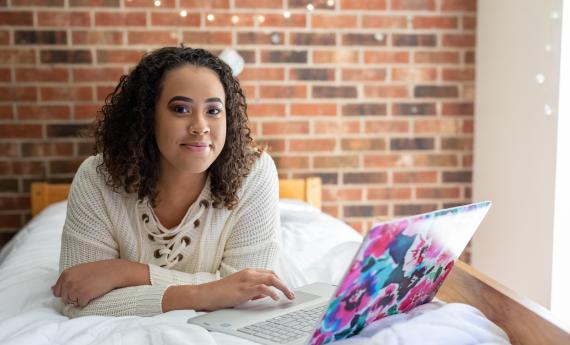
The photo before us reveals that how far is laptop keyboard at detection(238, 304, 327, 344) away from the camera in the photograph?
1.05m

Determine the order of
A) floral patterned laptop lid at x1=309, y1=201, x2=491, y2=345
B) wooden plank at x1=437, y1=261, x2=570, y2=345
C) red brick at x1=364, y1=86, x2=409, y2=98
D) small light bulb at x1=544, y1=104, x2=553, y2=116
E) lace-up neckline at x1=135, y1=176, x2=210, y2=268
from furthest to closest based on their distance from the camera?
red brick at x1=364, y1=86, x2=409, y2=98 → small light bulb at x1=544, y1=104, x2=553, y2=116 → lace-up neckline at x1=135, y1=176, x2=210, y2=268 → wooden plank at x1=437, y1=261, x2=570, y2=345 → floral patterned laptop lid at x1=309, y1=201, x2=491, y2=345

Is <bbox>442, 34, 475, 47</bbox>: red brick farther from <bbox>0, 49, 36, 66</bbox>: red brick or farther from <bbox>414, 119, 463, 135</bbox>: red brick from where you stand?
<bbox>0, 49, 36, 66</bbox>: red brick

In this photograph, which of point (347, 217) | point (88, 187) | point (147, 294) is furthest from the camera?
point (347, 217)

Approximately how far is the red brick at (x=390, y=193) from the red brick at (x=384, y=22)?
733mm

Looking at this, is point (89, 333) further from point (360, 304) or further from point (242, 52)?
point (242, 52)

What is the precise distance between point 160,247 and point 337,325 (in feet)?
1.98

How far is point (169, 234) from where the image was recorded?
141cm

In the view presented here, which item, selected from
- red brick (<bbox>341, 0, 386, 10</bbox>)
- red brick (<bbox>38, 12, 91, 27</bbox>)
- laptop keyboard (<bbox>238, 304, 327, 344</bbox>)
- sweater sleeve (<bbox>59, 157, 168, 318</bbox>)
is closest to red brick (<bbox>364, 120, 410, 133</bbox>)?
red brick (<bbox>341, 0, 386, 10</bbox>)

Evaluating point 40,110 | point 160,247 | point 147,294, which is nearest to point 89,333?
point 147,294

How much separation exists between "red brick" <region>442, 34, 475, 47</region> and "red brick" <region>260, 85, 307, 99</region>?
0.68 metres

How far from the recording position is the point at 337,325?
949 mm

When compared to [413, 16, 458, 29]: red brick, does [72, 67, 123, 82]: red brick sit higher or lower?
lower

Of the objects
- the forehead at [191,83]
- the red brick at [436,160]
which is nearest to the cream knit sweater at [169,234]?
the forehead at [191,83]

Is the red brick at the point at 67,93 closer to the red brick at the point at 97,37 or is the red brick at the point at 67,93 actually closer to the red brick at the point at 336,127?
the red brick at the point at 97,37
